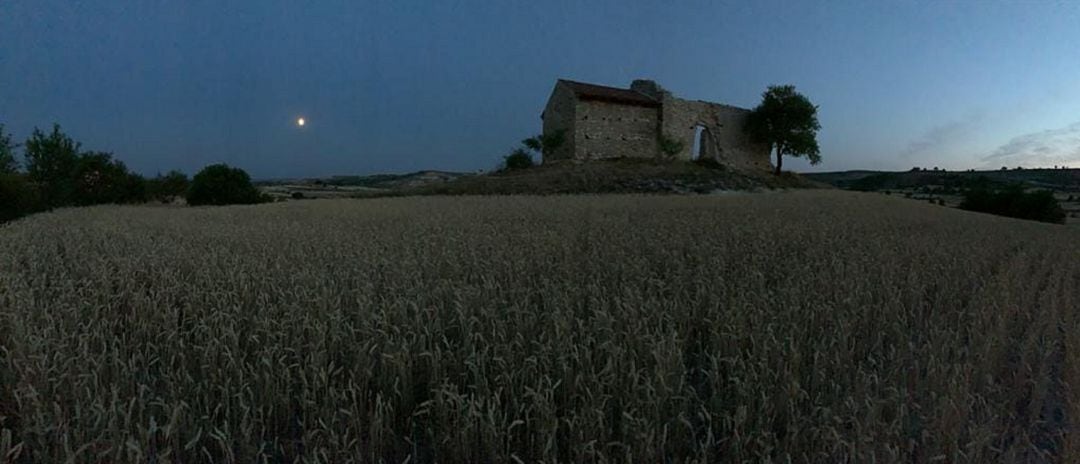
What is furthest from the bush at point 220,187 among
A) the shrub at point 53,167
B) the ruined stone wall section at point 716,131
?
the ruined stone wall section at point 716,131

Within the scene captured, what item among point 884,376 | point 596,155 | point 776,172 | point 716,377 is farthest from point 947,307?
point 776,172

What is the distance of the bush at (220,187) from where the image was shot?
22816 mm

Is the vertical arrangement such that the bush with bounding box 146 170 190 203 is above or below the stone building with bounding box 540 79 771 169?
below

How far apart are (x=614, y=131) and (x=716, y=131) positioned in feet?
36.9

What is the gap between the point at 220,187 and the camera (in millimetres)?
23016

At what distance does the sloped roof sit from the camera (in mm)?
38500

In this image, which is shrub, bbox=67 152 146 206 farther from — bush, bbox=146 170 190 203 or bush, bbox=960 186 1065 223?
bush, bbox=960 186 1065 223

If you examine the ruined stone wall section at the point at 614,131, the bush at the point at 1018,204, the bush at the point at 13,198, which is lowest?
the bush at the point at 1018,204

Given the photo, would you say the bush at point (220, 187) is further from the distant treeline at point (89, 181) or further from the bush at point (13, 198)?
the bush at point (13, 198)

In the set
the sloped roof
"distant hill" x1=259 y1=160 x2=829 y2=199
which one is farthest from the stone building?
"distant hill" x1=259 y1=160 x2=829 y2=199

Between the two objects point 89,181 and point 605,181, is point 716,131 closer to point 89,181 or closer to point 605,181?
point 605,181

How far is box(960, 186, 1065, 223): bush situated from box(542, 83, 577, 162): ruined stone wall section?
83.7 feet

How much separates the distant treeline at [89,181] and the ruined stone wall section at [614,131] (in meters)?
22.7

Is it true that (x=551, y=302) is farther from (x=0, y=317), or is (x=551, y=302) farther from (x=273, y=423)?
(x=0, y=317)
